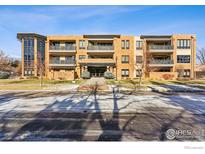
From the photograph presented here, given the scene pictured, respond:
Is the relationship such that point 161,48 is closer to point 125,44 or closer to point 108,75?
point 125,44

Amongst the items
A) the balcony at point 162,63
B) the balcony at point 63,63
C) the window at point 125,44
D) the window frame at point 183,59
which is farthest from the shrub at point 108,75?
the window frame at point 183,59

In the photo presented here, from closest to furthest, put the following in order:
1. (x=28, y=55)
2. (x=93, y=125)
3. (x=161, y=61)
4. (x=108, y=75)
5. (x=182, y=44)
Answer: (x=93, y=125) → (x=108, y=75) → (x=161, y=61) → (x=182, y=44) → (x=28, y=55)

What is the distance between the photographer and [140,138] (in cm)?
607

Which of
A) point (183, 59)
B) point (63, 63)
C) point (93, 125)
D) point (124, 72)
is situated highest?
point (183, 59)

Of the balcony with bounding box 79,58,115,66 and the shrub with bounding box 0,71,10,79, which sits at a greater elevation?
the balcony with bounding box 79,58,115,66

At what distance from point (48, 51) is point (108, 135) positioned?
130ft

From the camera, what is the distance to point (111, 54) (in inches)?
1761

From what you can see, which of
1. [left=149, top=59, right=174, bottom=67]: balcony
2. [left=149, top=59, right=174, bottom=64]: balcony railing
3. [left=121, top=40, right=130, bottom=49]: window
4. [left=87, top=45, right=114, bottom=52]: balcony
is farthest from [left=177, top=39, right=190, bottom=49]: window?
[left=87, top=45, right=114, bottom=52]: balcony

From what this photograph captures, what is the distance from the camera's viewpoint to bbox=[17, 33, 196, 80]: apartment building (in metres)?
42.5

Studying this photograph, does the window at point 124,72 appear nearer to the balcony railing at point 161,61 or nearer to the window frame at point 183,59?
the balcony railing at point 161,61

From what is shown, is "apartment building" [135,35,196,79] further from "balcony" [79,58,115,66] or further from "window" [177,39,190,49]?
"balcony" [79,58,115,66]

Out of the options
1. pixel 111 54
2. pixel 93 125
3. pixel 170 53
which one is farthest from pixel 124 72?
pixel 93 125

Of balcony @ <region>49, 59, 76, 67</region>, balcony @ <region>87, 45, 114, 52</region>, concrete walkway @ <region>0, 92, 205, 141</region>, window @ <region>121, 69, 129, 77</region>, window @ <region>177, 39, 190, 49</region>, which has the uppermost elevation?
window @ <region>177, 39, 190, 49</region>
